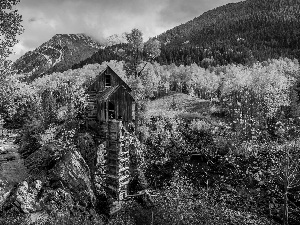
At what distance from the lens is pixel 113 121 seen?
30.9 meters

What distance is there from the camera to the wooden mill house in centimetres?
3045

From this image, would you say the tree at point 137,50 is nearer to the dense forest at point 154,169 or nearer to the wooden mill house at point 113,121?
the dense forest at point 154,169

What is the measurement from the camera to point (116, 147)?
30469mm

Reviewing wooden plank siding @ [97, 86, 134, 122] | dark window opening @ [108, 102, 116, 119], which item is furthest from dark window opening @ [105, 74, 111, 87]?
dark window opening @ [108, 102, 116, 119]

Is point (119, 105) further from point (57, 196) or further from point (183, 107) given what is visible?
point (183, 107)

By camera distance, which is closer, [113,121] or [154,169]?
[113,121]

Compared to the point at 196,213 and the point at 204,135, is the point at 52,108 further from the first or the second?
the point at 196,213

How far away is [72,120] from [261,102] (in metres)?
Answer: 42.5

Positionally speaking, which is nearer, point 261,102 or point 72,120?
point 72,120

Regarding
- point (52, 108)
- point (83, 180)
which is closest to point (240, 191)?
point (83, 180)

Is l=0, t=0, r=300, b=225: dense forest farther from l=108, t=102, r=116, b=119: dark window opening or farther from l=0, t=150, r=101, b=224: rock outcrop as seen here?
l=108, t=102, r=116, b=119: dark window opening


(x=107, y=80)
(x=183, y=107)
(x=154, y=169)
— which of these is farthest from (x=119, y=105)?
(x=183, y=107)

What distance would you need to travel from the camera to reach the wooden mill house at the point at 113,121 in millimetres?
30453

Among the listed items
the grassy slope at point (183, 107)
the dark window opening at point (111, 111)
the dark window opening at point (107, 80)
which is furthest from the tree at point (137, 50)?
the grassy slope at point (183, 107)
